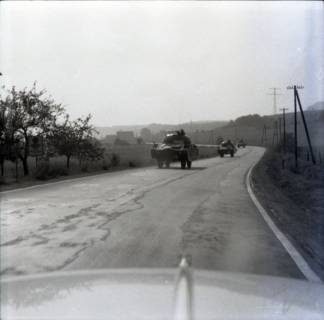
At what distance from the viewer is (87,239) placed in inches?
398

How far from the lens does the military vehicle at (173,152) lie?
39.0 m

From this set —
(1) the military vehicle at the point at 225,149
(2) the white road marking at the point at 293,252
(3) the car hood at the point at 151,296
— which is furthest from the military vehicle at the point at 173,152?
(3) the car hood at the point at 151,296

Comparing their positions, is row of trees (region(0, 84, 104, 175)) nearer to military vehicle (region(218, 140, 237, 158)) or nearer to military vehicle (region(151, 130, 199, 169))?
military vehicle (region(151, 130, 199, 169))

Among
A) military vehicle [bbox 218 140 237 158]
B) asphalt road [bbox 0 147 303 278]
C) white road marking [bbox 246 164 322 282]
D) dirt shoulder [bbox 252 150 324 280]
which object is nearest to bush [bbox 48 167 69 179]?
asphalt road [bbox 0 147 303 278]

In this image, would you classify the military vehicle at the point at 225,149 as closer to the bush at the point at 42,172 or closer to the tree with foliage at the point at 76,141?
the tree with foliage at the point at 76,141

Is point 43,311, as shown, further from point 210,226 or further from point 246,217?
point 246,217

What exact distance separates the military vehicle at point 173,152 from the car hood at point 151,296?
3386cm

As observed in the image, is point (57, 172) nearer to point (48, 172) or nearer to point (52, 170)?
point (52, 170)

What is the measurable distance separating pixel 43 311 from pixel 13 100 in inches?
1070

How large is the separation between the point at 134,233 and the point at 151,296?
6.89 metres

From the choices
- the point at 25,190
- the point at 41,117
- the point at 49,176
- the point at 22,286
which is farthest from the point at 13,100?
the point at 22,286

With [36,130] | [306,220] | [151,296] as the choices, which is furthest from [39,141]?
[151,296]

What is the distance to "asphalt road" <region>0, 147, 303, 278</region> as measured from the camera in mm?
8344

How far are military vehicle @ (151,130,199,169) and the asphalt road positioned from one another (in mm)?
19958
